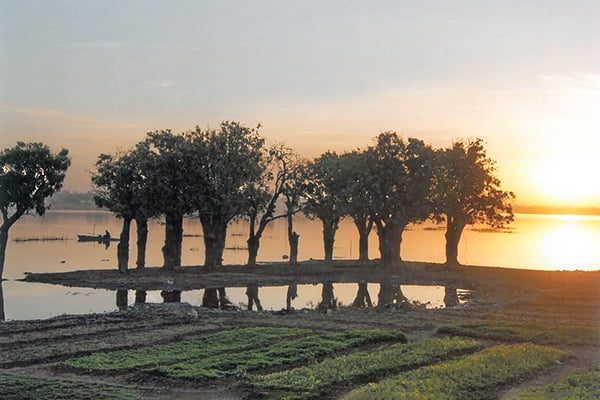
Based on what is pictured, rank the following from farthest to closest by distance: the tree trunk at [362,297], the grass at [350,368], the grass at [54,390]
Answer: the tree trunk at [362,297] → the grass at [350,368] → the grass at [54,390]

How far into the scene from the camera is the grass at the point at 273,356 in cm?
2044

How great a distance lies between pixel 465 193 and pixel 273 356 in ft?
177

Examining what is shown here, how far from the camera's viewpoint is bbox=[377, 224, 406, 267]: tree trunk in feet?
239

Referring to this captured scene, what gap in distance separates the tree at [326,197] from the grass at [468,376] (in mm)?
54896

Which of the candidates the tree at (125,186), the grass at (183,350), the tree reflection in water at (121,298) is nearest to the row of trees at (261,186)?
the tree at (125,186)

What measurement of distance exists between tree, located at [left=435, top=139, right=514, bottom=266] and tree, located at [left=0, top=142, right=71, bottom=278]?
37.5 meters

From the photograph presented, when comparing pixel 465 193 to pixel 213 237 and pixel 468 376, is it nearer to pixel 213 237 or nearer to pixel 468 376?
pixel 213 237

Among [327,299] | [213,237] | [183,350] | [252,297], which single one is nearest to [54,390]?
[183,350]

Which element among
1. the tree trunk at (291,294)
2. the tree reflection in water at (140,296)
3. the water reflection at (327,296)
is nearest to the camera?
the water reflection at (327,296)

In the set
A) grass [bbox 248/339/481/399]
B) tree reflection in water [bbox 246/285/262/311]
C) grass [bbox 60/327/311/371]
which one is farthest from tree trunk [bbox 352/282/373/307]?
grass [bbox 248/339/481/399]

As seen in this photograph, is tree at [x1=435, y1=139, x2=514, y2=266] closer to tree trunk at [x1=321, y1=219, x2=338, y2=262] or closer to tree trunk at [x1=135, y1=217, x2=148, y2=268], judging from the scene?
tree trunk at [x1=321, y1=219, x2=338, y2=262]

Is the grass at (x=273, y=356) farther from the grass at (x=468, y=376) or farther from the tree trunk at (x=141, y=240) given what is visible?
the tree trunk at (x=141, y=240)

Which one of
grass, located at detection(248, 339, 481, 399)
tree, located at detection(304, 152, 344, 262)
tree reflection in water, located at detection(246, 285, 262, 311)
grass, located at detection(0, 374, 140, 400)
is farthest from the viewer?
tree, located at detection(304, 152, 344, 262)

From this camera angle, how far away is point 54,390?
60.6 ft
